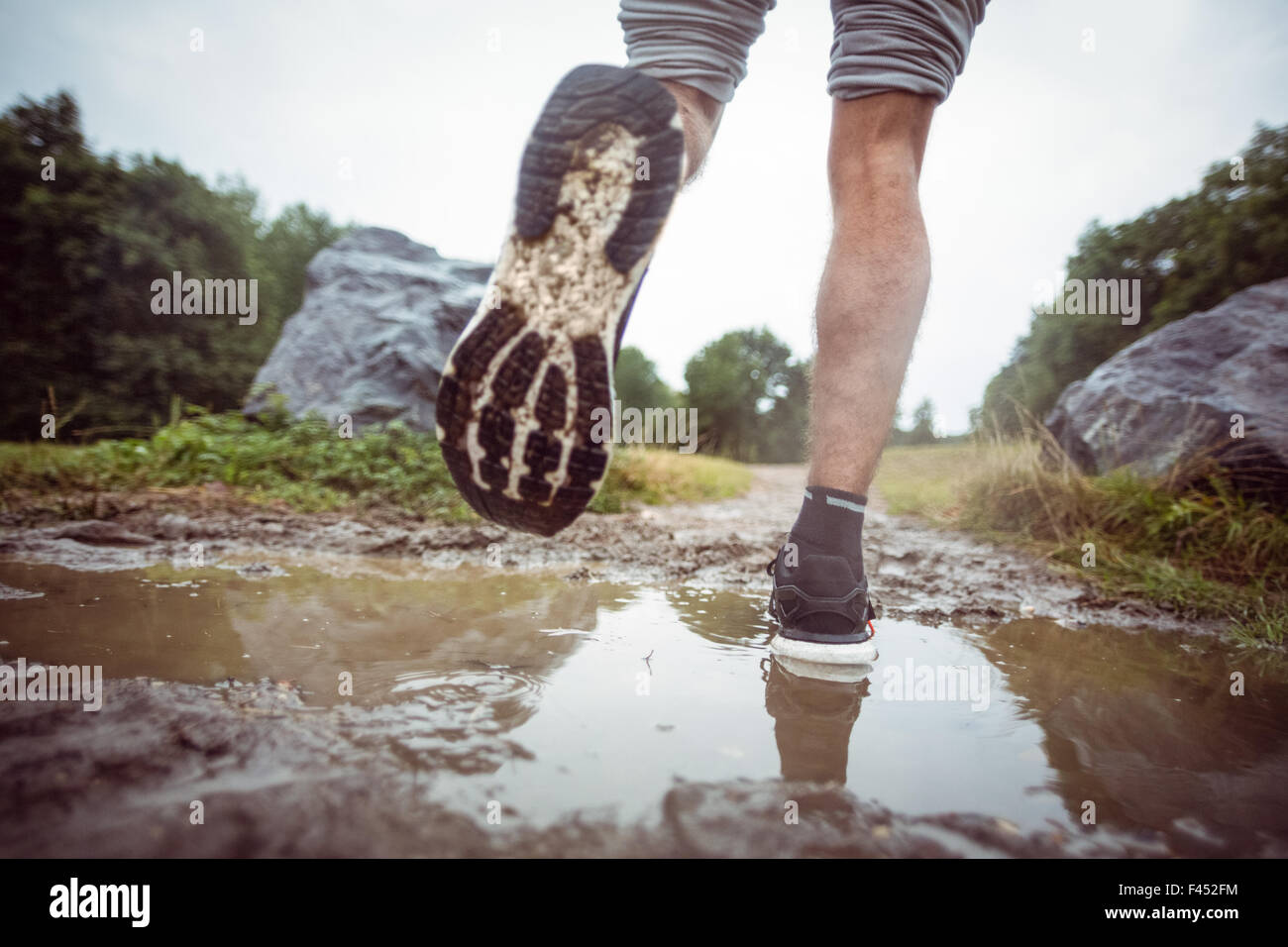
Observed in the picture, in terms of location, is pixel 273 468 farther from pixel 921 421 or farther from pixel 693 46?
pixel 921 421

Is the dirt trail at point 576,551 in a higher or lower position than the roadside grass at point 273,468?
lower

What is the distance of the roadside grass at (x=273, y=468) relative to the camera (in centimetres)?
336

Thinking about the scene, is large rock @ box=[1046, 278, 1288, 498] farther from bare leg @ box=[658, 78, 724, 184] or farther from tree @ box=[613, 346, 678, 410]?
tree @ box=[613, 346, 678, 410]

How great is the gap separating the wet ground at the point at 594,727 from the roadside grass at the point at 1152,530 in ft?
0.94

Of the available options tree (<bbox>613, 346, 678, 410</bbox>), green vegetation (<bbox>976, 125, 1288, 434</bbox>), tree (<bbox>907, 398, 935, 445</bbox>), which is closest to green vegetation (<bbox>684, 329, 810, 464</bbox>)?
tree (<bbox>613, 346, 678, 410</bbox>)

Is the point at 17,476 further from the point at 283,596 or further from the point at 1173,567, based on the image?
the point at 1173,567

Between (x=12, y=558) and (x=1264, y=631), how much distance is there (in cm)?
367

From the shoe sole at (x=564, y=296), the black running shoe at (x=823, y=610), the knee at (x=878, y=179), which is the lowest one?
the black running shoe at (x=823, y=610)

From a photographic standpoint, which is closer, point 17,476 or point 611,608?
point 611,608

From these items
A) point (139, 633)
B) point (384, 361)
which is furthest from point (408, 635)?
point (384, 361)

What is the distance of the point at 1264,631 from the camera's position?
174cm

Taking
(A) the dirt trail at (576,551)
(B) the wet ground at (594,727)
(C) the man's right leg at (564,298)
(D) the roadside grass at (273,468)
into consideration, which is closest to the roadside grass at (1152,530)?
(A) the dirt trail at (576,551)

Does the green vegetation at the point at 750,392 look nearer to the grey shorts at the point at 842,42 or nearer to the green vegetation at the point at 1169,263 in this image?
the green vegetation at the point at 1169,263

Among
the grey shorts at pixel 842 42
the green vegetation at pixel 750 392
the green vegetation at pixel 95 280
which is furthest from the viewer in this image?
the green vegetation at pixel 750 392
